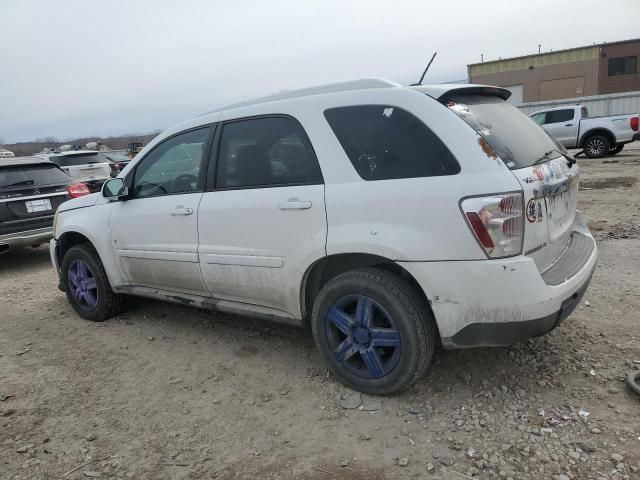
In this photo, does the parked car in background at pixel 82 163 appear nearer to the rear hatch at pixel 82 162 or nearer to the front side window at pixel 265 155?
the rear hatch at pixel 82 162

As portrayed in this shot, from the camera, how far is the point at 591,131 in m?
15.7

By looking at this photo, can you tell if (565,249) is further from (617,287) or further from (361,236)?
(617,287)

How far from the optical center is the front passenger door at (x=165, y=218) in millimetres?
3777

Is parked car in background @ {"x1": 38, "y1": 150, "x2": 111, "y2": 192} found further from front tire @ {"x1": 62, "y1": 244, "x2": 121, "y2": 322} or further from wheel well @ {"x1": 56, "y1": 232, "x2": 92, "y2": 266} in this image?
front tire @ {"x1": 62, "y1": 244, "x2": 121, "y2": 322}

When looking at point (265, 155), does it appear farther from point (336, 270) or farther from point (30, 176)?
point (30, 176)

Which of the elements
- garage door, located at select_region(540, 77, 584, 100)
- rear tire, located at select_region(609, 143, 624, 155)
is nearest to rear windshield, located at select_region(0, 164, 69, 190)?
rear tire, located at select_region(609, 143, 624, 155)

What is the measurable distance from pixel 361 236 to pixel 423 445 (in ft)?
3.75

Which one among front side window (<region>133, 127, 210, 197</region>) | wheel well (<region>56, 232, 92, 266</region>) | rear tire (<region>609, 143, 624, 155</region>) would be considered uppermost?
front side window (<region>133, 127, 210, 197</region>)

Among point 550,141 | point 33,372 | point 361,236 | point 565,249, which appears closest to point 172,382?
point 33,372

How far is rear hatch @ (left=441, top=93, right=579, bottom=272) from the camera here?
266 centimetres

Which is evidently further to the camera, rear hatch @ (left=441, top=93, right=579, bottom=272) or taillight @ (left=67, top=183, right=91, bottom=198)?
taillight @ (left=67, top=183, right=91, bottom=198)

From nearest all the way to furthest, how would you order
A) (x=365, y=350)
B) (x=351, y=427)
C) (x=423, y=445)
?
1. (x=423, y=445)
2. (x=351, y=427)
3. (x=365, y=350)

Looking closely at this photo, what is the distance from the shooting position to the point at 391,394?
3.04m

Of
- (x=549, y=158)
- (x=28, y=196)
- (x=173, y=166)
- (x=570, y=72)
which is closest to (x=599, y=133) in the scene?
(x=549, y=158)
